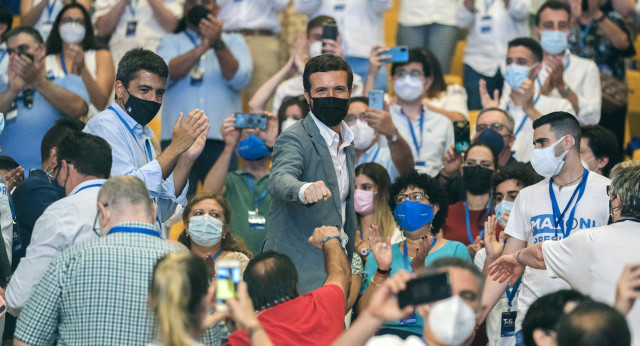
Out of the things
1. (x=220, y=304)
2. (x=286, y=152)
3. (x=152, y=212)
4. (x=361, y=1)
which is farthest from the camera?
(x=361, y=1)

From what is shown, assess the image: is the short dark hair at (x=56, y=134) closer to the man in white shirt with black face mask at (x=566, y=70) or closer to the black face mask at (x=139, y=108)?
the black face mask at (x=139, y=108)

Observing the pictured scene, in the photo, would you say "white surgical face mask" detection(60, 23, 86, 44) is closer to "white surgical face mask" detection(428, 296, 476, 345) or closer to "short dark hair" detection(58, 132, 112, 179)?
"short dark hair" detection(58, 132, 112, 179)

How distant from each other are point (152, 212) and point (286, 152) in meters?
1.20

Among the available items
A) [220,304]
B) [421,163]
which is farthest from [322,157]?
[421,163]

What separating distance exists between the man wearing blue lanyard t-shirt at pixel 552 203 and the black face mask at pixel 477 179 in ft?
4.46

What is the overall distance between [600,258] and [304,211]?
1634 mm

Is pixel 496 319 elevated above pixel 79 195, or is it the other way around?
pixel 79 195

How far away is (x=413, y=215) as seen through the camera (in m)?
6.57

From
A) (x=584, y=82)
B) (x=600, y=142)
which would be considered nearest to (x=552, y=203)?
(x=600, y=142)

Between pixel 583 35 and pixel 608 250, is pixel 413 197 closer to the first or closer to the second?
pixel 608 250

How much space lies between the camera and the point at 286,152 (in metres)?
5.38

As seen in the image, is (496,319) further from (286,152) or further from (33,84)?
(33,84)

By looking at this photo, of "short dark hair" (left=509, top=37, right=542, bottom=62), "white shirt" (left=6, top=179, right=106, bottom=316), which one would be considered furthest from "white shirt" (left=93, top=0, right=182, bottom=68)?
"white shirt" (left=6, top=179, right=106, bottom=316)

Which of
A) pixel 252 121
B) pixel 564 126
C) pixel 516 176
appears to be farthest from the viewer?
pixel 252 121
